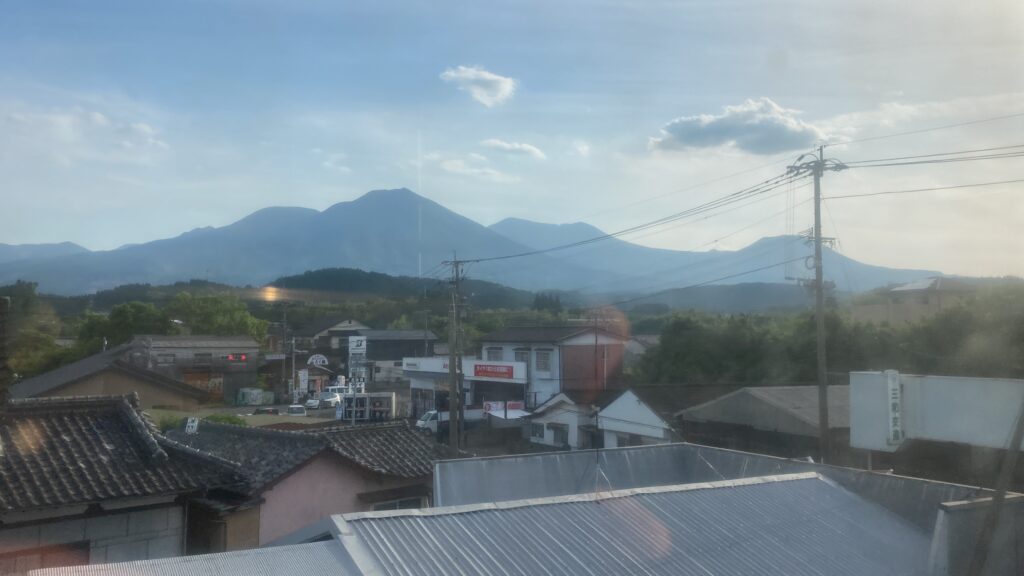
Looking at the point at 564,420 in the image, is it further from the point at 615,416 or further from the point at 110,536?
the point at 110,536

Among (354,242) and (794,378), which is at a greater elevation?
(354,242)

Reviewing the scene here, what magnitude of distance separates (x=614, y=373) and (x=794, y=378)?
9.78 meters

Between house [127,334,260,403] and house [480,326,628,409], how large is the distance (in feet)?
48.5

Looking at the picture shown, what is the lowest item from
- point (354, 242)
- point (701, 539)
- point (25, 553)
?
point (25, 553)

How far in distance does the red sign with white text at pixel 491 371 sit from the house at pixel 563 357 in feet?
3.17

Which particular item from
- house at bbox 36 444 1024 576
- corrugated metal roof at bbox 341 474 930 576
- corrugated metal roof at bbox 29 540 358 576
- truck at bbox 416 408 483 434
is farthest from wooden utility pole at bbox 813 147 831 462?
truck at bbox 416 408 483 434

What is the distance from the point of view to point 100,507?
7418 millimetres

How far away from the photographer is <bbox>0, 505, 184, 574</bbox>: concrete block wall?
22.9 ft

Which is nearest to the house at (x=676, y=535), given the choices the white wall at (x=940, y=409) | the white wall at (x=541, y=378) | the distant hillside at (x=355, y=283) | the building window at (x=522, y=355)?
the white wall at (x=940, y=409)

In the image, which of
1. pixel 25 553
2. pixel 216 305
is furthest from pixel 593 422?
pixel 216 305

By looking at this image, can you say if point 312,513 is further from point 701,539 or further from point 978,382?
point 978,382

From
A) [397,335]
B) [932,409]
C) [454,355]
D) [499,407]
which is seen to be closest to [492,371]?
[499,407]

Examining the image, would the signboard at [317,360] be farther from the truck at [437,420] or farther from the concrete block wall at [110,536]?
the concrete block wall at [110,536]

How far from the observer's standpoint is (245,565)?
4238 mm
